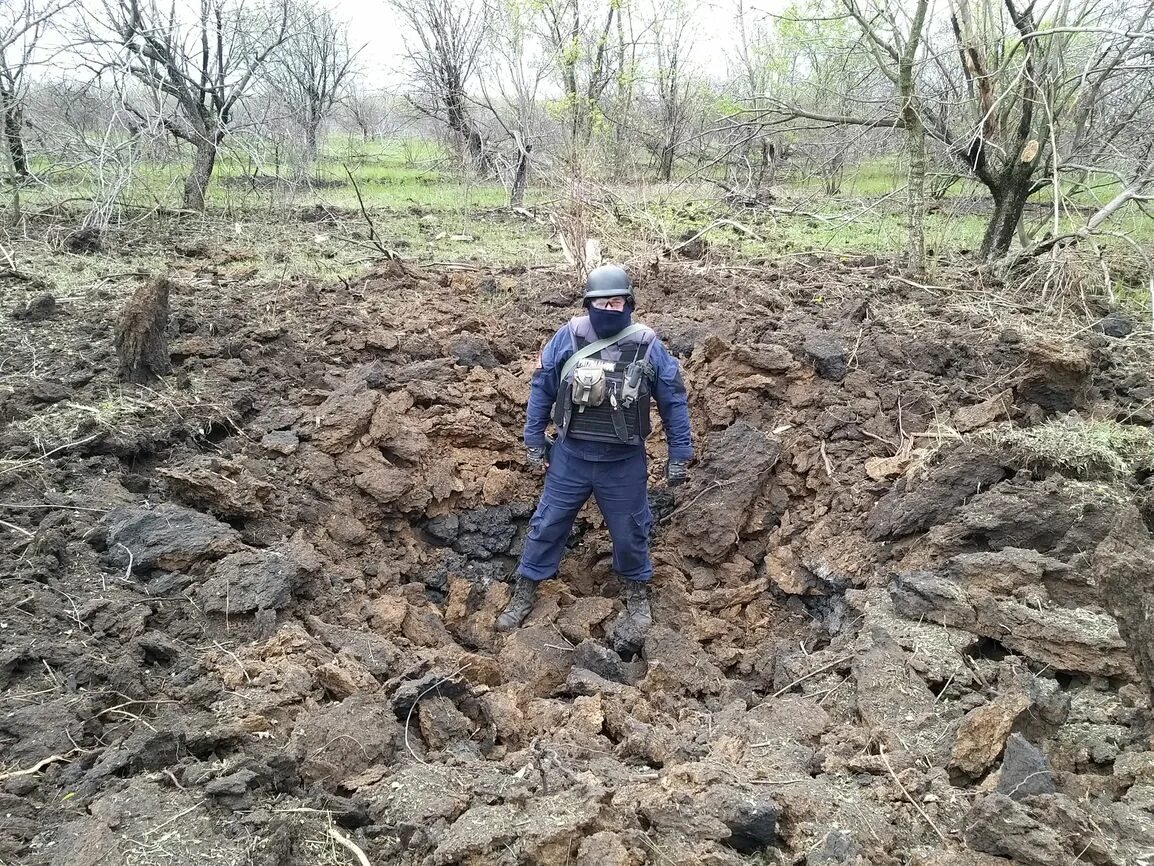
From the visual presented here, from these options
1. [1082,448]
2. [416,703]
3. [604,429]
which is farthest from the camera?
[604,429]

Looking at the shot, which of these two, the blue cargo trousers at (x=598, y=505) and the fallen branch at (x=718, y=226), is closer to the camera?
the blue cargo trousers at (x=598, y=505)

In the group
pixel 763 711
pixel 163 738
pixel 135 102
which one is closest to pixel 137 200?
pixel 135 102

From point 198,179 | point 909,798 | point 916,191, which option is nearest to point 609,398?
point 909,798

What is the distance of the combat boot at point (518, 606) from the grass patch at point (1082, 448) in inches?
110

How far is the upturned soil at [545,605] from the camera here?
7.49ft

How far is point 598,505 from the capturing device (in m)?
4.55

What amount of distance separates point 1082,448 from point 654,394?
7.39 feet

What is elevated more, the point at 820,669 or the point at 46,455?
the point at 46,455

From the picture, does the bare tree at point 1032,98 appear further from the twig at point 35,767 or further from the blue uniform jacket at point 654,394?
the twig at point 35,767

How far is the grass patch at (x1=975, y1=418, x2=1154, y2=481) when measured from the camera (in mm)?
3924

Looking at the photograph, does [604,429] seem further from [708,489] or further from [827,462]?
[827,462]

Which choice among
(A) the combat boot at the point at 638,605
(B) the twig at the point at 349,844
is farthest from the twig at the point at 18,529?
(A) the combat boot at the point at 638,605

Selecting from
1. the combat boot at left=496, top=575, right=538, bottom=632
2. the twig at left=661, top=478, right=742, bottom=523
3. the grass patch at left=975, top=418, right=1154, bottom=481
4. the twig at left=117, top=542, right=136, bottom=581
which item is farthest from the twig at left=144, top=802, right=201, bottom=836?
the grass patch at left=975, top=418, right=1154, bottom=481

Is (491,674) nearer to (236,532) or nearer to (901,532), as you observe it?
(236,532)
